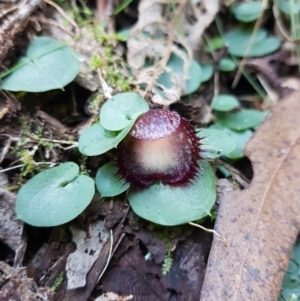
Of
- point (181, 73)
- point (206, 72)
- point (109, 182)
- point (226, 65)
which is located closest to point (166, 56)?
point (181, 73)

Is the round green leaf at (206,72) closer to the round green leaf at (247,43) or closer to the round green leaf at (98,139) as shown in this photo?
the round green leaf at (247,43)

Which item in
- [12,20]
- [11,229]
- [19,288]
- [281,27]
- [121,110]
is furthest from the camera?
[281,27]

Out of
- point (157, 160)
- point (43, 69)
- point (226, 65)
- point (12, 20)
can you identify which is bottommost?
point (226, 65)

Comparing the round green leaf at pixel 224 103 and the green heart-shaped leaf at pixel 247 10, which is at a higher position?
→ the green heart-shaped leaf at pixel 247 10

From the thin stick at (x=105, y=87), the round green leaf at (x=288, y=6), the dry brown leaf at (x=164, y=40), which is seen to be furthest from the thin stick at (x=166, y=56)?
the round green leaf at (x=288, y=6)

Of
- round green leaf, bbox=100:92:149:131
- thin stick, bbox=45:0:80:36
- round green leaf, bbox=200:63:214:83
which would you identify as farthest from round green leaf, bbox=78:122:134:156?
round green leaf, bbox=200:63:214:83

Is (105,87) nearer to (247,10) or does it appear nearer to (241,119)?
(241,119)

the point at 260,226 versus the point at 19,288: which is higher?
the point at 19,288

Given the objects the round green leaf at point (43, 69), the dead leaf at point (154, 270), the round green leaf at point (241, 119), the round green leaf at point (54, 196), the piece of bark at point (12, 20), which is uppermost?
the piece of bark at point (12, 20)
